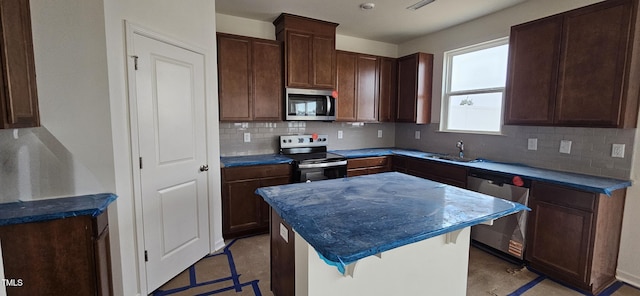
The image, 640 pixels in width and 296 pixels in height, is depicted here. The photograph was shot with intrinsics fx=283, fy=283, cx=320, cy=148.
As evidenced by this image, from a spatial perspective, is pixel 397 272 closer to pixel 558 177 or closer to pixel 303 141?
pixel 558 177

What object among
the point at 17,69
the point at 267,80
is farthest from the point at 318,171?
the point at 17,69

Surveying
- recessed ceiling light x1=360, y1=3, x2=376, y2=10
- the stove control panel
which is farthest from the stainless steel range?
recessed ceiling light x1=360, y1=3, x2=376, y2=10

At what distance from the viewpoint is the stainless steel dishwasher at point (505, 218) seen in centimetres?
258

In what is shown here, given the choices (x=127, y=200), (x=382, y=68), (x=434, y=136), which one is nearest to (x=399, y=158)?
(x=434, y=136)

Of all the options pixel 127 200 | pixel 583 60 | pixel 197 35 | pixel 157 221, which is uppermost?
pixel 197 35

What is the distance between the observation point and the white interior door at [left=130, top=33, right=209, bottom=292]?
7.00 feet

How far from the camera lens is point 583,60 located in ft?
7.62

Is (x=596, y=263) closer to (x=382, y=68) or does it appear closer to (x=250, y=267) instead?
(x=250, y=267)

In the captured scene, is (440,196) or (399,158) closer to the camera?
(440,196)

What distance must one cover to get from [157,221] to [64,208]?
0.76 m

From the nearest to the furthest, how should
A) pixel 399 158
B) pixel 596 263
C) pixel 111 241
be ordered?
pixel 111 241 → pixel 596 263 → pixel 399 158

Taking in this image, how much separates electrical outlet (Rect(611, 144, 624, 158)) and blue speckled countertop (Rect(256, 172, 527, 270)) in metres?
1.65

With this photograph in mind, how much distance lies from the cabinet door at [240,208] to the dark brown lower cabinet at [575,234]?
2.73 m

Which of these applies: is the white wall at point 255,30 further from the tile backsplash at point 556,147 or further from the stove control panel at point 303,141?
the tile backsplash at point 556,147
